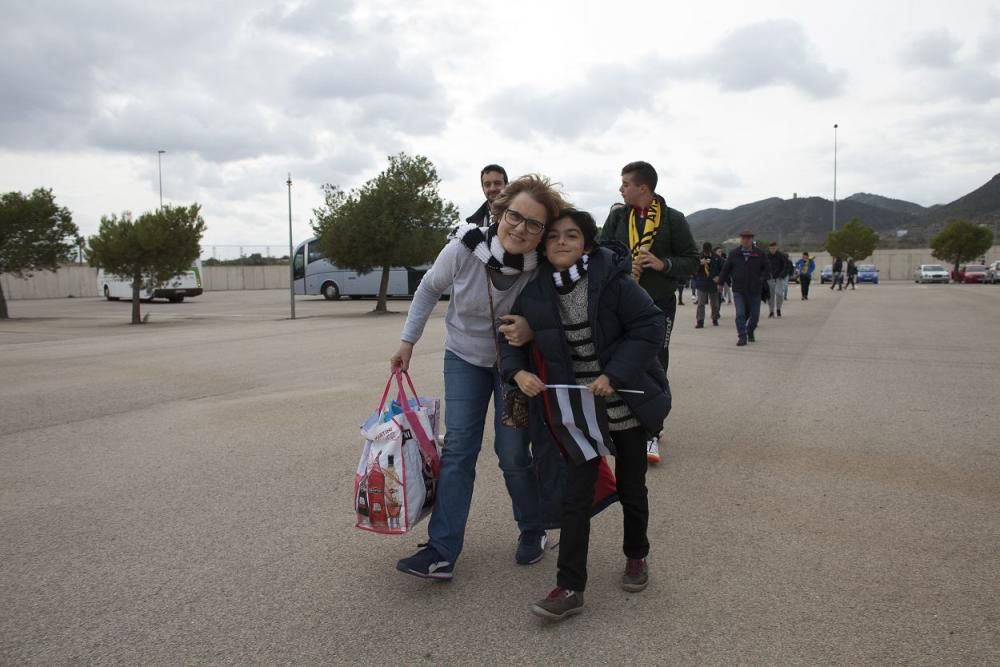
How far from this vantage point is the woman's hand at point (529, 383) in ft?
9.53

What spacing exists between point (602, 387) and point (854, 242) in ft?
252

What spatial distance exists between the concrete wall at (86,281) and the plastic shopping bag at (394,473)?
35.2 meters

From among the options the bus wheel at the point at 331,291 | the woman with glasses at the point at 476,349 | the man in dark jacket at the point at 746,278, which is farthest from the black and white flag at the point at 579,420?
the bus wheel at the point at 331,291

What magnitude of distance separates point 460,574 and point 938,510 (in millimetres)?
2617

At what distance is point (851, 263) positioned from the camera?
3647 centimetres

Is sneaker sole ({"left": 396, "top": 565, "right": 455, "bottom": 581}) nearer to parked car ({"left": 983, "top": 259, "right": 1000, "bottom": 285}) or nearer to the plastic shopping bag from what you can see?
the plastic shopping bag

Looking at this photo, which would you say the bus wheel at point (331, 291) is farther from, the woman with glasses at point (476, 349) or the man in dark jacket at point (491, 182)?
the woman with glasses at point (476, 349)

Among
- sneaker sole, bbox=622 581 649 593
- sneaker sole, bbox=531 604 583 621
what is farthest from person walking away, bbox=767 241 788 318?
sneaker sole, bbox=531 604 583 621

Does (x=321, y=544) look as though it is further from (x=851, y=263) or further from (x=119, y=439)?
(x=851, y=263)

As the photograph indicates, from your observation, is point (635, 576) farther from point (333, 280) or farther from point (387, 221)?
point (333, 280)

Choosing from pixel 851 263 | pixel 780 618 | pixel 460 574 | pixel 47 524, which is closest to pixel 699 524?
pixel 780 618

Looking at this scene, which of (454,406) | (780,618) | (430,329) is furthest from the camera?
(430,329)

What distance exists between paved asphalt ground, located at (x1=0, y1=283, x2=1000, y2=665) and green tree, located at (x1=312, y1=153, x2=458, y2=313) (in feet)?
52.4

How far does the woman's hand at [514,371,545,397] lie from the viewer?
2906mm
